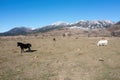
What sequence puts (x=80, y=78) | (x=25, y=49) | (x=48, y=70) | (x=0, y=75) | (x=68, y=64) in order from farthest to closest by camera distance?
1. (x=25, y=49)
2. (x=68, y=64)
3. (x=48, y=70)
4. (x=0, y=75)
5. (x=80, y=78)

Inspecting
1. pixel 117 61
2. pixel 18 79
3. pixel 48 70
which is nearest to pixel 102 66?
pixel 117 61

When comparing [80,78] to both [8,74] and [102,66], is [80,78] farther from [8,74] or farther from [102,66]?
[8,74]

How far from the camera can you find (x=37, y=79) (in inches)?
738

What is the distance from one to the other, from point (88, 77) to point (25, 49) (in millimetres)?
23326

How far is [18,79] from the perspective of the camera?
61.9 ft

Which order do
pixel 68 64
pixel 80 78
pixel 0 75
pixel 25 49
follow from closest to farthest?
pixel 80 78 < pixel 0 75 < pixel 68 64 < pixel 25 49

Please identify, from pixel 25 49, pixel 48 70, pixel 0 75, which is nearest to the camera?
pixel 0 75

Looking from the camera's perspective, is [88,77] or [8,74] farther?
[8,74]

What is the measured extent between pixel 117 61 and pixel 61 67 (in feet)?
24.9

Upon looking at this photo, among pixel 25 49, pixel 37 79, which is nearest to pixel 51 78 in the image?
pixel 37 79

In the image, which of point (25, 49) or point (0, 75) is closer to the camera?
point (0, 75)

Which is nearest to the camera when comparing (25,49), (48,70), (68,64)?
(48,70)

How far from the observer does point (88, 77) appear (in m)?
18.9

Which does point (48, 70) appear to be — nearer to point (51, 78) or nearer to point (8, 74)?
point (51, 78)
